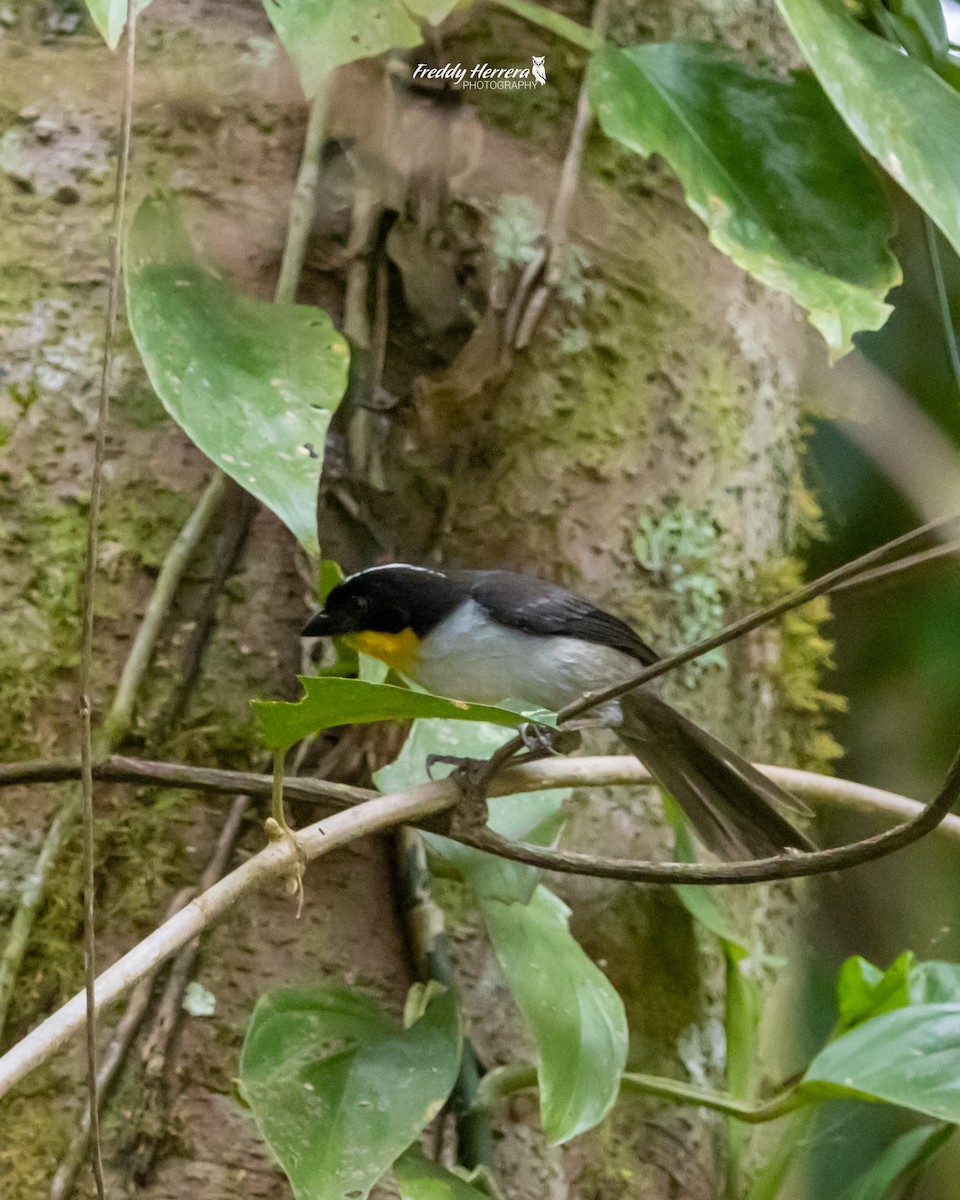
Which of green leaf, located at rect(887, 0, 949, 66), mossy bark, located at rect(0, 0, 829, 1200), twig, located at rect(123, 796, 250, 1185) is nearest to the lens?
twig, located at rect(123, 796, 250, 1185)

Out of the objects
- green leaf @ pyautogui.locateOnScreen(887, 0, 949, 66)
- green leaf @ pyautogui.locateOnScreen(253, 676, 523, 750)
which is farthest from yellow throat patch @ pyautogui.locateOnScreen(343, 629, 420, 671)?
green leaf @ pyautogui.locateOnScreen(887, 0, 949, 66)

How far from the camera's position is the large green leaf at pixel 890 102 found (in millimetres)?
1555

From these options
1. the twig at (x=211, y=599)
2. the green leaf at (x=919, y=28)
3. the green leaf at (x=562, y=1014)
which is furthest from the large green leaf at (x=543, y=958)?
the green leaf at (x=919, y=28)

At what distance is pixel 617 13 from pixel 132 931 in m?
1.72

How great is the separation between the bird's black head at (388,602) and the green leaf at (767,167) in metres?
0.66

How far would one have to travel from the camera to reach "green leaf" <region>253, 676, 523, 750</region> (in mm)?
972

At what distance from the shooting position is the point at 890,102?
1626mm

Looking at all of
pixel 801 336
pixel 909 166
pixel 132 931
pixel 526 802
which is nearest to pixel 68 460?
pixel 132 931

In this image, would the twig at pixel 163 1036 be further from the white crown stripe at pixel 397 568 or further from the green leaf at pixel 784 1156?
the green leaf at pixel 784 1156

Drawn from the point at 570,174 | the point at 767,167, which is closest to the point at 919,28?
the point at 767,167

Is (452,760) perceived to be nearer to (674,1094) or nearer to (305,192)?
(674,1094)

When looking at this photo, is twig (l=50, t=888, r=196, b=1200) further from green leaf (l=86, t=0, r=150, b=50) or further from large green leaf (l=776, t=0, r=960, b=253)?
large green leaf (l=776, t=0, r=960, b=253)

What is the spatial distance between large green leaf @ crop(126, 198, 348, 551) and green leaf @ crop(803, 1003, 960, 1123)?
0.94m

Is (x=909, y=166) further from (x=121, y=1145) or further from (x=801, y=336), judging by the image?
(x=121, y=1145)
